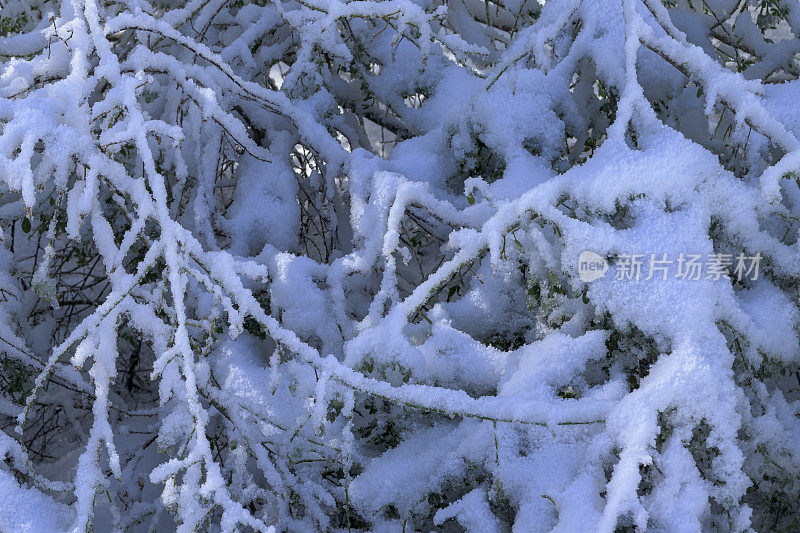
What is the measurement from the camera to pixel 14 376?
2.41 m

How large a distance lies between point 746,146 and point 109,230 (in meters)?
1.64

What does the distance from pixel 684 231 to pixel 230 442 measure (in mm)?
1222

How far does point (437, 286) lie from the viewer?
191cm

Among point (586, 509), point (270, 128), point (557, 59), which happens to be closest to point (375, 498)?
point (586, 509)

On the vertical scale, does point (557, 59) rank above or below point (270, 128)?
above

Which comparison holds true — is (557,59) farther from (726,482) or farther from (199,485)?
(199,485)

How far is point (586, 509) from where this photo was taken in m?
1.59

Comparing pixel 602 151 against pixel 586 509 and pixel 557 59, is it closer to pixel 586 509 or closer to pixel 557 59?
pixel 557 59

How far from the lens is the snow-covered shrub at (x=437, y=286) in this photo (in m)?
1.67

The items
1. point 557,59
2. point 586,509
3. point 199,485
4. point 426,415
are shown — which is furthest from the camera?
point 557,59

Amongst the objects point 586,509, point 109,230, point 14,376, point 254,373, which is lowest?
point 14,376

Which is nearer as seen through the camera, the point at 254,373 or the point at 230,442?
the point at 230,442

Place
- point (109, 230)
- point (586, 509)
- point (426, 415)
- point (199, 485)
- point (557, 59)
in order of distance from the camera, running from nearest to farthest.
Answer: point (586, 509), point (199, 485), point (109, 230), point (426, 415), point (557, 59)

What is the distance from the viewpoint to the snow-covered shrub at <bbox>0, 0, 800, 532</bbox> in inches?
65.8
